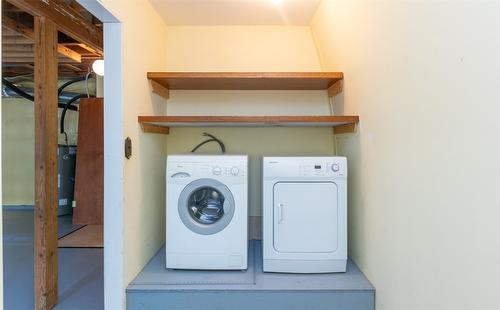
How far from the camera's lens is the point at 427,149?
138cm

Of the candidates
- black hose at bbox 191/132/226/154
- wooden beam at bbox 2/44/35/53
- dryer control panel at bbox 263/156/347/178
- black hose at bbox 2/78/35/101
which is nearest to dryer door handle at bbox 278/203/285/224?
dryer control panel at bbox 263/156/347/178

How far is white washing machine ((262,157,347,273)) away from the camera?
2.23m

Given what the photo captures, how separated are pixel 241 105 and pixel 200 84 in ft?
1.49

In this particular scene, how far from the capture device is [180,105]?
121 inches

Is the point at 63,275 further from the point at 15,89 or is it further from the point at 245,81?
the point at 15,89

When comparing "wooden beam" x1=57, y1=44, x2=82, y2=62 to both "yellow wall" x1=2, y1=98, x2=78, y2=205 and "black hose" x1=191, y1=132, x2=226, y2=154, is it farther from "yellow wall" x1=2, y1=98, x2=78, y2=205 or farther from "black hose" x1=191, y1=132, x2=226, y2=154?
"yellow wall" x1=2, y1=98, x2=78, y2=205

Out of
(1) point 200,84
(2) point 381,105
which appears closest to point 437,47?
(2) point 381,105

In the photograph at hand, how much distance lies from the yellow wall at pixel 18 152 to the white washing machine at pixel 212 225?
4910mm

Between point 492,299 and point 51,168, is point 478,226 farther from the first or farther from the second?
point 51,168

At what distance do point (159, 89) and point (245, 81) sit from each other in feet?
2.35

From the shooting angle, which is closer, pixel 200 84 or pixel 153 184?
pixel 153 184

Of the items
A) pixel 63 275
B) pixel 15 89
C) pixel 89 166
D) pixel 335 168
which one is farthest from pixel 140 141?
pixel 15 89

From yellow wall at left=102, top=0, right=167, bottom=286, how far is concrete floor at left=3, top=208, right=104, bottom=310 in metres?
0.53

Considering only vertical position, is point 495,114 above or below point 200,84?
below
